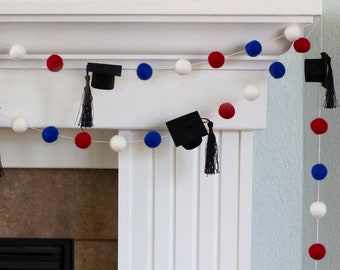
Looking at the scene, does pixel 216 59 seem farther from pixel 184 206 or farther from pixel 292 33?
pixel 184 206

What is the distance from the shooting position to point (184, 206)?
35.4 inches

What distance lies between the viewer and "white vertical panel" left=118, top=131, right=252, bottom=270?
2.92 feet

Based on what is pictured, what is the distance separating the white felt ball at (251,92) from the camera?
31.5 inches

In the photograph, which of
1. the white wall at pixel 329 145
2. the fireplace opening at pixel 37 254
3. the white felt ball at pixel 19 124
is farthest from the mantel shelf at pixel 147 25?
the fireplace opening at pixel 37 254

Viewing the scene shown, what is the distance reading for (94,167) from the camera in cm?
104

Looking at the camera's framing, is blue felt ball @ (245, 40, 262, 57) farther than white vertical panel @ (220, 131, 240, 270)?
No

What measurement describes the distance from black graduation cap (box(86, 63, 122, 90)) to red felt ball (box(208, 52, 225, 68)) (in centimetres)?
15

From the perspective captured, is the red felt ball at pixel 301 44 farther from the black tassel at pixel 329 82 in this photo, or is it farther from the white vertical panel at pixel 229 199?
the white vertical panel at pixel 229 199

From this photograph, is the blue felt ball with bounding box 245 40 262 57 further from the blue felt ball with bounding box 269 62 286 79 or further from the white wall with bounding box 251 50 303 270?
the white wall with bounding box 251 50 303 270

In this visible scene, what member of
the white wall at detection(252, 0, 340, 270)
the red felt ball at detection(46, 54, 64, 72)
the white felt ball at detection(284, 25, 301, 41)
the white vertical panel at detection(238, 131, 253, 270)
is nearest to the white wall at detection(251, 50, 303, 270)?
the white wall at detection(252, 0, 340, 270)

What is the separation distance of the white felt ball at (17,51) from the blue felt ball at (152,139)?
0.78 feet

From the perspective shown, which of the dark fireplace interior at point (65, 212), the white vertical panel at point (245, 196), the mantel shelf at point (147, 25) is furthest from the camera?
the dark fireplace interior at point (65, 212)
